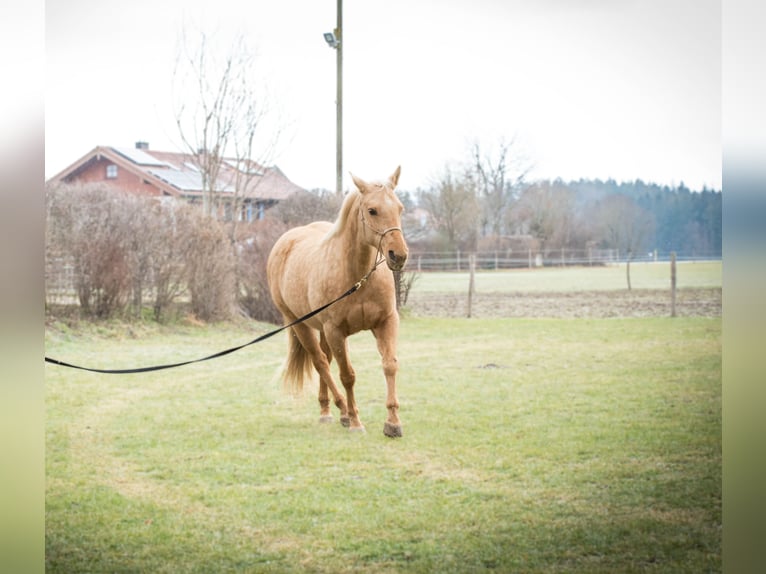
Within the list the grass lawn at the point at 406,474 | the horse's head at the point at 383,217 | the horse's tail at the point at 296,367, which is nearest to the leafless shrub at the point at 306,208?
the grass lawn at the point at 406,474

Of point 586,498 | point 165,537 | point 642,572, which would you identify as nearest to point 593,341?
point 586,498

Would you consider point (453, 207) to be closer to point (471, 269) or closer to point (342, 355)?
point (471, 269)

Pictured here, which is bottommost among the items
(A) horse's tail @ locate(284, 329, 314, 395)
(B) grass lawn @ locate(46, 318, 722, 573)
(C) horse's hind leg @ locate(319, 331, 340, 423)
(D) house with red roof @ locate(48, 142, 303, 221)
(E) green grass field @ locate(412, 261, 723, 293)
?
(B) grass lawn @ locate(46, 318, 722, 573)

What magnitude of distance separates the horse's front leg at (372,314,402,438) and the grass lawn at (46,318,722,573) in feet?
0.41

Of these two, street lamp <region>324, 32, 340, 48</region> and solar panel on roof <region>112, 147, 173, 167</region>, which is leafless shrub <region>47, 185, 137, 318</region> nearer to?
solar panel on roof <region>112, 147, 173, 167</region>

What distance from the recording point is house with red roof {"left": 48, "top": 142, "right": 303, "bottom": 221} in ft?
25.8

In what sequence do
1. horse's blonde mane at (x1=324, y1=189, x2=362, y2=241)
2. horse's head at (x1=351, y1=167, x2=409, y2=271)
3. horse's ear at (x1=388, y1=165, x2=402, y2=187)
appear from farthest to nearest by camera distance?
horse's blonde mane at (x1=324, y1=189, x2=362, y2=241) < horse's ear at (x1=388, y1=165, x2=402, y2=187) < horse's head at (x1=351, y1=167, x2=409, y2=271)

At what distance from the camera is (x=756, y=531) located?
2.59m

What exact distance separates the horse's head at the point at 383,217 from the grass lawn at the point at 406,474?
1034 millimetres

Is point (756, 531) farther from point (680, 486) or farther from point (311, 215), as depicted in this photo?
point (311, 215)

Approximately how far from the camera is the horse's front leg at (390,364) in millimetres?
3391

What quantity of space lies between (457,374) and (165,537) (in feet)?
8.22

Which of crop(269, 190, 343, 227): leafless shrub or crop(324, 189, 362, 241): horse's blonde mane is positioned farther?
crop(269, 190, 343, 227): leafless shrub

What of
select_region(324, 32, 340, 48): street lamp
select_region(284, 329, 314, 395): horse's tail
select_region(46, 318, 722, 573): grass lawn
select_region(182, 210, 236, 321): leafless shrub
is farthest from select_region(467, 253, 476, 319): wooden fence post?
select_region(284, 329, 314, 395): horse's tail
